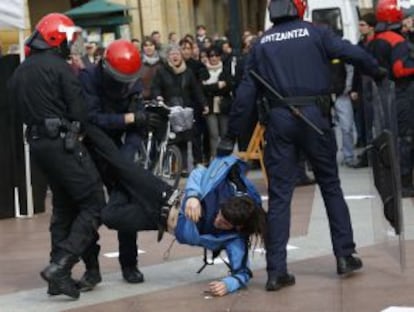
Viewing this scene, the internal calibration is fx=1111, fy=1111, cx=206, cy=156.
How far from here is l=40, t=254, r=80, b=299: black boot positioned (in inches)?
285

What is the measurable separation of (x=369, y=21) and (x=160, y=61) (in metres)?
3.65

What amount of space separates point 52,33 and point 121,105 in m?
0.75

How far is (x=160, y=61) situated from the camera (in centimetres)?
1653

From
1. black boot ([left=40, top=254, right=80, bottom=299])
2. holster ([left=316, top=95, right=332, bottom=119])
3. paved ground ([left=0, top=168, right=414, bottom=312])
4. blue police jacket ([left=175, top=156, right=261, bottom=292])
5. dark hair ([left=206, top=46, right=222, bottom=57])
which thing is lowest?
paved ground ([left=0, top=168, right=414, bottom=312])

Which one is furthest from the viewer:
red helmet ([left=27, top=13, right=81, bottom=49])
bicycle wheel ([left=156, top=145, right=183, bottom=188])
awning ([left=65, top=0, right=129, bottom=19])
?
awning ([left=65, top=0, right=129, bottom=19])

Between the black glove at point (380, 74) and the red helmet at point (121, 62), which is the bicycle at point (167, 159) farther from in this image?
the black glove at point (380, 74)

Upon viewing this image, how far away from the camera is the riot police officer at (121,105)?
7535mm

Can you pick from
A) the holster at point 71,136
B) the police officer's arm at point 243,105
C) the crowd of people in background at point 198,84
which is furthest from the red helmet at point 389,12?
the holster at point 71,136

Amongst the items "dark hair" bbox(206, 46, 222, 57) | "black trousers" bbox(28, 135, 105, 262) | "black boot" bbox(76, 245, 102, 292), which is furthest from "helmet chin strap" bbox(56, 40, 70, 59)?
"dark hair" bbox(206, 46, 222, 57)

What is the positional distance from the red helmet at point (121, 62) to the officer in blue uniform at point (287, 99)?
2.53ft

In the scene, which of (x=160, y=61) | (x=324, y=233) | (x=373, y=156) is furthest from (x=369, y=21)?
(x=373, y=156)

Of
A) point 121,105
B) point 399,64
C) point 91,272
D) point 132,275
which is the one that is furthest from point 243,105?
point 399,64

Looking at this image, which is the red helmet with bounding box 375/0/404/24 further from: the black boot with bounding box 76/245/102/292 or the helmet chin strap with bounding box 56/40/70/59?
the black boot with bounding box 76/245/102/292

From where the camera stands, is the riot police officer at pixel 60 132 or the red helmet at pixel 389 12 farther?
the red helmet at pixel 389 12
